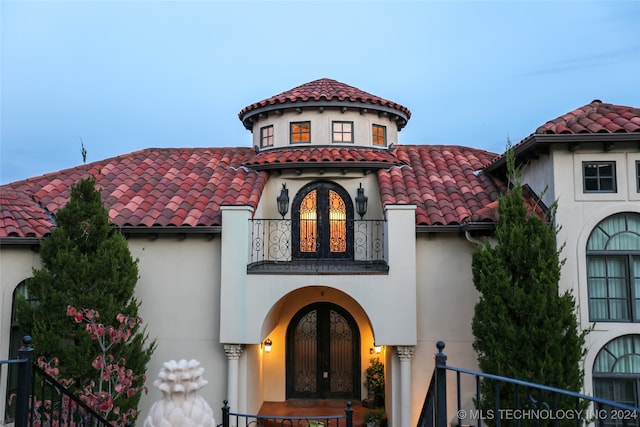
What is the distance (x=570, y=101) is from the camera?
152 meters

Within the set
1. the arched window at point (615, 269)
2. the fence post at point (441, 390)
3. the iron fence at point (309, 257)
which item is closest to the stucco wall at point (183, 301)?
the iron fence at point (309, 257)

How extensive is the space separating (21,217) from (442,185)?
10.8 metres

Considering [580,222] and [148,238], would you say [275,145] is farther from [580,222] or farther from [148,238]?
[580,222]

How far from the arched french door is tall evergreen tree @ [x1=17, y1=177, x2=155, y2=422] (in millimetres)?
5003

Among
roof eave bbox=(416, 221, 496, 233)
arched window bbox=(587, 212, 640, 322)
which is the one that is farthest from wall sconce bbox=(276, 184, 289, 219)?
arched window bbox=(587, 212, 640, 322)

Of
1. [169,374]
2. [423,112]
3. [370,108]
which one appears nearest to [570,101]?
[423,112]

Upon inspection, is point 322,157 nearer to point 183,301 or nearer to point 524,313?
point 183,301

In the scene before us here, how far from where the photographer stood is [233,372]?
12094 mm

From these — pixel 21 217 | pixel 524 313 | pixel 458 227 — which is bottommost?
pixel 524 313

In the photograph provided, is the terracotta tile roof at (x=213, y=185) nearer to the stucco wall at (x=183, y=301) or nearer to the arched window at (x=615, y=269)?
the stucco wall at (x=183, y=301)

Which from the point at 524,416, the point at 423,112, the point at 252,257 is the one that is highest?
the point at 423,112

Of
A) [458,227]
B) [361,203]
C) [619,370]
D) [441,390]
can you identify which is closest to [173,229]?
[361,203]

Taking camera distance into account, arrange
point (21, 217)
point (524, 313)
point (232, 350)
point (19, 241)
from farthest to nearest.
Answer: point (21, 217), point (232, 350), point (19, 241), point (524, 313)

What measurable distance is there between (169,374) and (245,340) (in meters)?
6.60
